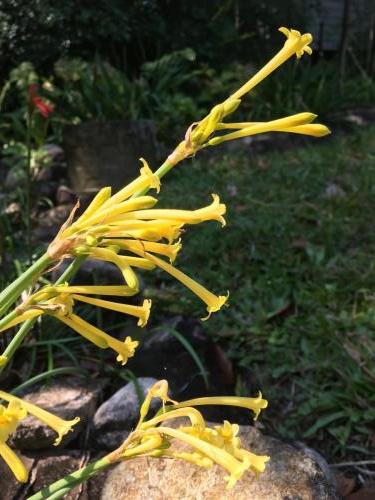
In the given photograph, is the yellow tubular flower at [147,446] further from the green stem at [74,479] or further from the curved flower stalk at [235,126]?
the curved flower stalk at [235,126]

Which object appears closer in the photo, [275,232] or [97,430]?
[97,430]

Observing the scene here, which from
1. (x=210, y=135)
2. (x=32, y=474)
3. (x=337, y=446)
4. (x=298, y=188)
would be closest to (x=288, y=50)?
(x=210, y=135)

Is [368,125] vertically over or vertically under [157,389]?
under

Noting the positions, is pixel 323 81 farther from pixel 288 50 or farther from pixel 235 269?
pixel 288 50

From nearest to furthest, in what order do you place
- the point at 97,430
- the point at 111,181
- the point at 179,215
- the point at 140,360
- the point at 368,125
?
the point at 179,215
the point at 97,430
the point at 140,360
the point at 111,181
the point at 368,125

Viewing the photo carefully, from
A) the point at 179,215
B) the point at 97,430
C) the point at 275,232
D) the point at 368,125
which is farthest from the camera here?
the point at 368,125

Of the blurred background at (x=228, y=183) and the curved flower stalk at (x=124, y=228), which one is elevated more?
the curved flower stalk at (x=124, y=228)

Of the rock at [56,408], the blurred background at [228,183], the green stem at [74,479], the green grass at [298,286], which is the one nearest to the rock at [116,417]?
the rock at [56,408]
